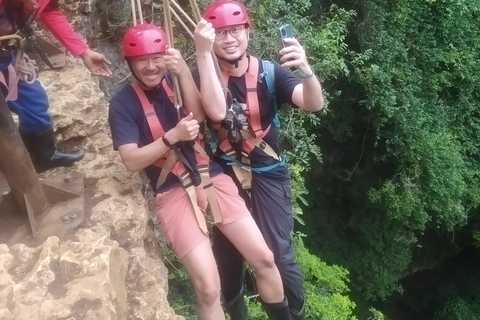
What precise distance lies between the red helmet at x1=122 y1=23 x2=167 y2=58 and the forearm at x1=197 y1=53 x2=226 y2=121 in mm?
221

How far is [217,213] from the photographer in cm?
224

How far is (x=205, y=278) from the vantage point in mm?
2084

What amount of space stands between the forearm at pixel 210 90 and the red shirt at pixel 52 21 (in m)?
0.67

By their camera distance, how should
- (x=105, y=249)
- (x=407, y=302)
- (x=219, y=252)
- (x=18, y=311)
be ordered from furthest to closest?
(x=407, y=302)
(x=219, y=252)
(x=105, y=249)
(x=18, y=311)

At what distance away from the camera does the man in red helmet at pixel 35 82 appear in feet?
6.61

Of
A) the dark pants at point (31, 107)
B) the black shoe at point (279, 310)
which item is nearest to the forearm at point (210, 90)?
the dark pants at point (31, 107)

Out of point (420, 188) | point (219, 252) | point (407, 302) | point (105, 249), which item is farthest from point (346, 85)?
point (105, 249)

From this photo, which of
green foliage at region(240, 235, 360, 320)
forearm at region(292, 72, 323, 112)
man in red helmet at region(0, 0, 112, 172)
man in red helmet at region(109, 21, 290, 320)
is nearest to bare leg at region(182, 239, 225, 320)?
man in red helmet at region(109, 21, 290, 320)

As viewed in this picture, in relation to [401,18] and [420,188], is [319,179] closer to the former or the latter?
[420,188]

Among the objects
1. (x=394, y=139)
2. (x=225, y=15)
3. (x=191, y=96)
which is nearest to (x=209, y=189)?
(x=191, y=96)

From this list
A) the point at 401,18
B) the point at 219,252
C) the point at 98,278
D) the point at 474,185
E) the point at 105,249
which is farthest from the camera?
the point at 474,185

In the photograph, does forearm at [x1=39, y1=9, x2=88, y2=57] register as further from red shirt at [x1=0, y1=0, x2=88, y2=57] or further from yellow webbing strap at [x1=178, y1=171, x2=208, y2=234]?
yellow webbing strap at [x1=178, y1=171, x2=208, y2=234]

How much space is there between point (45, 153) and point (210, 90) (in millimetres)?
908

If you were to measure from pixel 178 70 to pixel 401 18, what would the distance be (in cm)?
698
